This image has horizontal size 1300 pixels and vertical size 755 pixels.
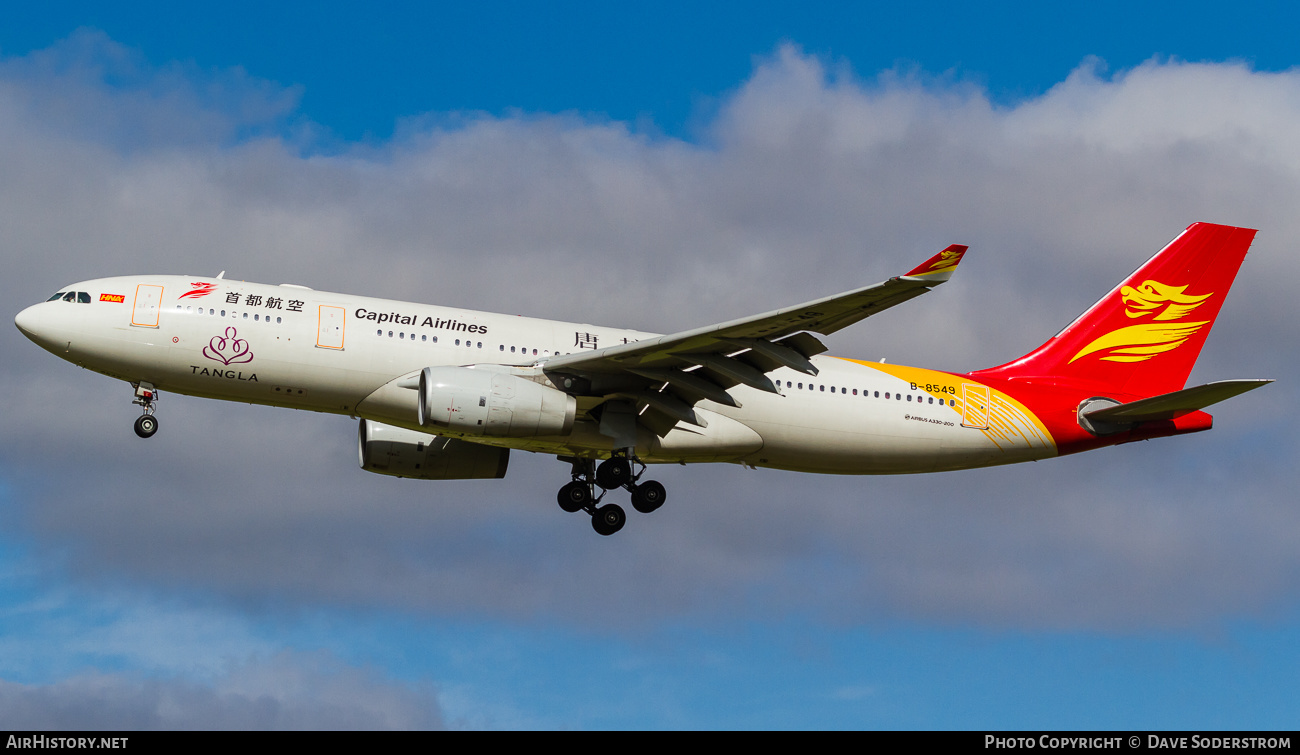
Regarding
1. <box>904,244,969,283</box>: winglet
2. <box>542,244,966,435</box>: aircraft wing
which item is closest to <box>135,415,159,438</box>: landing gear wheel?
<box>542,244,966,435</box>: aircraft wing

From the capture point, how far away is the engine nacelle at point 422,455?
33.7 metres

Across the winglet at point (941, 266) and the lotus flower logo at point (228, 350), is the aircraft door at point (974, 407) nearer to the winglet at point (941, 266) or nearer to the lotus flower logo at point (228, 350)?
the winglet at point (941, 266)

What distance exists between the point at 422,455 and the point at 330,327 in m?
5.58

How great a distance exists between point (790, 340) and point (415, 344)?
28.2ft

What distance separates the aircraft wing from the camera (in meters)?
25.3

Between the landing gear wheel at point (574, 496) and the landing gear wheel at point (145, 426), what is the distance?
9683mm

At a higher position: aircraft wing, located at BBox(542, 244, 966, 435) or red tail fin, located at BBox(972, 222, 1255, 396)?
red tail fin, located at BBox(972, 222, 1255, 396)

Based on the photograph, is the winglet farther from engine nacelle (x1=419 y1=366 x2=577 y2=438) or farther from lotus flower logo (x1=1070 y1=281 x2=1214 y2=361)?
lotus flower logo (x1=1070 y1=281 x2=1214 y2=361)

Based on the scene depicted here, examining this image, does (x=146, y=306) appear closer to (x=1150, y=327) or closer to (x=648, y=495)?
(x=648, y=495)

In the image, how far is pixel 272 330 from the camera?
29.3 metres

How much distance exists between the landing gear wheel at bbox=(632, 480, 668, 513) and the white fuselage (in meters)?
0.84

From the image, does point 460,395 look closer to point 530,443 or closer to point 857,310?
point 530,443

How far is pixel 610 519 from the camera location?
32781mm

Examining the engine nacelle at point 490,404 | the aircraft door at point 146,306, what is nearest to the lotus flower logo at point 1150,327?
the engine nacelle at point 490,404
